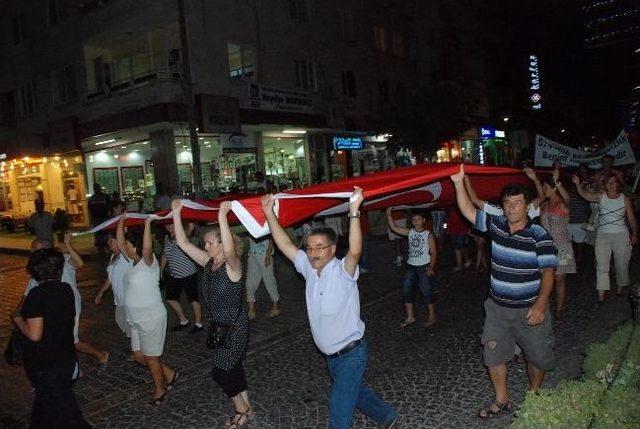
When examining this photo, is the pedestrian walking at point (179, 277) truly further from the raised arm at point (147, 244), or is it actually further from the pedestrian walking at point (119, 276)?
the raised arm at point (147, 244)

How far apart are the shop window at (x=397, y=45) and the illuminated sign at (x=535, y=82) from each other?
53.4ft

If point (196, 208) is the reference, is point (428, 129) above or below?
above

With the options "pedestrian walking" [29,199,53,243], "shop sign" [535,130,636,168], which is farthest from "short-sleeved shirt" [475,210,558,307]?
"pedestrian walking" [29,199,53,243]

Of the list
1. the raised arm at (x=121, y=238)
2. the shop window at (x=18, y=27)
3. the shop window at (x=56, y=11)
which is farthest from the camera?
the shop window at (x=18, y=27)

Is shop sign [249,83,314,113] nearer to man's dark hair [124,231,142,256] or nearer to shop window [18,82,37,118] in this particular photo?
shop window [18,82,37,118]

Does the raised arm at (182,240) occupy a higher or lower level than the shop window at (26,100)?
lower

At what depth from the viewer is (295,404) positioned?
5070mm

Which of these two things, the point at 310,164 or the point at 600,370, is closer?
the point at 600,370

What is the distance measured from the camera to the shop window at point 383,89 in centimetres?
2922

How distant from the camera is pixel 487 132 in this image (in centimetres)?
3853

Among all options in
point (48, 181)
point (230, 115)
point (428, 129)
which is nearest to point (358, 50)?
point (428, 129)

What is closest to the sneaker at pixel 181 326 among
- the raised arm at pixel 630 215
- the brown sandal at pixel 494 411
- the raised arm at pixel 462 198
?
the brown sandal at pixel 494 411

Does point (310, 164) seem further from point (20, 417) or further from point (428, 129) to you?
point (20, 417)

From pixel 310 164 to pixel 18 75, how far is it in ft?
50.6
